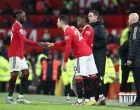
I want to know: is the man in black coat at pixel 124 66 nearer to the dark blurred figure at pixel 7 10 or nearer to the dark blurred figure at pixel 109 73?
the dark blurred figure at pixel 109 73

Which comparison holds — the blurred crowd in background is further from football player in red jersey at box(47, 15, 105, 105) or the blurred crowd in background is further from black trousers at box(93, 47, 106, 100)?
football player in red jersey at box(47, 15, 105, 105)

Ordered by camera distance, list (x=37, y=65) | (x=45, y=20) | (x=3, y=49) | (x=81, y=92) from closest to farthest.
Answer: (x=81, y=92)
(x=37, y=65)
(x=3, y=49)
(x=45, y=20)

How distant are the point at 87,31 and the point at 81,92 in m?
1.41

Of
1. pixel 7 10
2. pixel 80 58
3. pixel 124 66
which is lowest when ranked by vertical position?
pixel 80 58

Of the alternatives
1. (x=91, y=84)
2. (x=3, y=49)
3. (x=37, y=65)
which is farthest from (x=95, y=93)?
(x=3, y=49)

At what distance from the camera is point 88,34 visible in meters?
18.1

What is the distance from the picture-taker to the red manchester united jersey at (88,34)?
18.1 m

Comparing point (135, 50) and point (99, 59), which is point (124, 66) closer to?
point (99, 59)

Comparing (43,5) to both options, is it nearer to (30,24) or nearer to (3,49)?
(30,24)

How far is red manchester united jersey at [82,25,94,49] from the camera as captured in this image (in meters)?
18.1

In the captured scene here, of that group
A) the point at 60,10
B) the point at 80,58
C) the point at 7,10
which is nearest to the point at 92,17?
the point at 80,58

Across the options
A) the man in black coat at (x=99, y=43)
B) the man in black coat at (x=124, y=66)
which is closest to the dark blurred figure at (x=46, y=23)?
the man in black coat at (x=124, y=66)

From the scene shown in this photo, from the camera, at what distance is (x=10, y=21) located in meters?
32.8

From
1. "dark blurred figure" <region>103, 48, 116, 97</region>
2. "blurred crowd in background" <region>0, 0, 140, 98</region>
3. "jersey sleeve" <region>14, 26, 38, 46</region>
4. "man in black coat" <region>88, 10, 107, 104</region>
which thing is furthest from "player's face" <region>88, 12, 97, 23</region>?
"blurred crowd in background" <region>0, 0, 140, 98</region>
